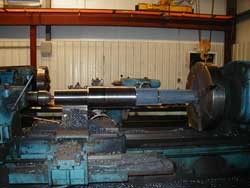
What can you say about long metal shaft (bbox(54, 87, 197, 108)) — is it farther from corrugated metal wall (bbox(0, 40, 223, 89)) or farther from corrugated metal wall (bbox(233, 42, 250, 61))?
corrugated metal wall (bbox(233, 42, 250, 61))

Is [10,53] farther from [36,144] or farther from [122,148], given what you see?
[122,148]

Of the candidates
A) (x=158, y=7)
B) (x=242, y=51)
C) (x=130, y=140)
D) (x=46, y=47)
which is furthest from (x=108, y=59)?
(x=130, y=140)

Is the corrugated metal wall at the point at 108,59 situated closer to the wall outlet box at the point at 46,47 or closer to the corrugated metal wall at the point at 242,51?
the wall outlet box at the point at 46,47

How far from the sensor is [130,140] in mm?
1306

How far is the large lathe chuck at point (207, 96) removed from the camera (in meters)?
1.20

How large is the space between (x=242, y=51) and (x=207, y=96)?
9.91 feet

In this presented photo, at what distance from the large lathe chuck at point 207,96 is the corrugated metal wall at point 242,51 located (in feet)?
9.11

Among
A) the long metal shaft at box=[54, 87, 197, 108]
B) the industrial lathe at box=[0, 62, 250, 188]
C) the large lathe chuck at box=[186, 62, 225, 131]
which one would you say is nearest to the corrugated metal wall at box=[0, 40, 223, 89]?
the industrial lathe at box=[0, 62, 250, 188]

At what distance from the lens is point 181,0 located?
3824 millimetres

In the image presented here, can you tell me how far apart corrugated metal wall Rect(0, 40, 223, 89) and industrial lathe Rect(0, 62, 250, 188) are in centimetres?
226

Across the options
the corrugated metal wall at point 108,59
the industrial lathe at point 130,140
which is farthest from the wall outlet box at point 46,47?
the industrial lathe at point 130,140

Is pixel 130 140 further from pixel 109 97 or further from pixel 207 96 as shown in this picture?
pixel 207 96

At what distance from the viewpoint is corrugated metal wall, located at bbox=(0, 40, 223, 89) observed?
3627mm

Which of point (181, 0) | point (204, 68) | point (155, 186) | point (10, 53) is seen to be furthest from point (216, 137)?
point (10, 53)
